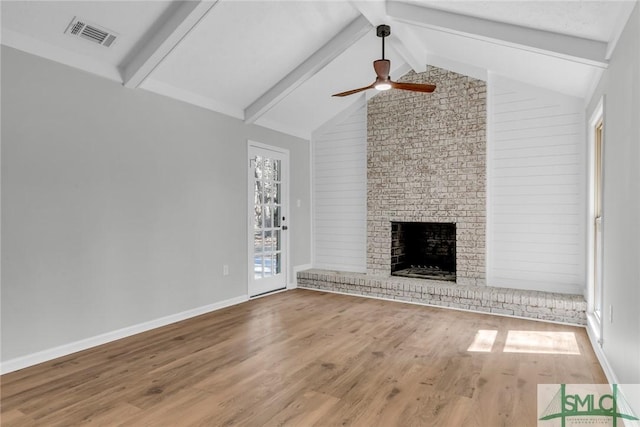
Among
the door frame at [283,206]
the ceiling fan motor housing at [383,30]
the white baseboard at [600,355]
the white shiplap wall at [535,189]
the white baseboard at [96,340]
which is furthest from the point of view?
the door frame at [283,206]

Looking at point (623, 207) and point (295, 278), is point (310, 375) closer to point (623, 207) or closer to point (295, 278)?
point (623, 207)

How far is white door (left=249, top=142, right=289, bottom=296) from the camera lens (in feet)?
17.4

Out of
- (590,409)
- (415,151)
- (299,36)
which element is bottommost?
(590,409)

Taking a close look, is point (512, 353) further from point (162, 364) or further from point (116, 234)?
point (116, 234)

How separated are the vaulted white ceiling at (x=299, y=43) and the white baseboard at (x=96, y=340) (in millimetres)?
2378

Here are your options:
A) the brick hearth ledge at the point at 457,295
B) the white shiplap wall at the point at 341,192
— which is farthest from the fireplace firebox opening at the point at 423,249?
the white shiplap wall at the point at 341,192

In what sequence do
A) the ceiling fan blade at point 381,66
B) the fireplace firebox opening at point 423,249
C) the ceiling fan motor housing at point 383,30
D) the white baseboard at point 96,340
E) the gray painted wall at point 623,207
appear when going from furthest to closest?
the fireplace firebox opening at point 423,249, the ceiling fan motor housing at point 383,30, the ceiling fan blade at point 381,66, the white baseboard at point 96,340, the gray painted wall at point 623,207

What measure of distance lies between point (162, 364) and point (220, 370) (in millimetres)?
502

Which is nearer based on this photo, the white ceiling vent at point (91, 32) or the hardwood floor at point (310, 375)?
the hardwood floor at point (310, 375)

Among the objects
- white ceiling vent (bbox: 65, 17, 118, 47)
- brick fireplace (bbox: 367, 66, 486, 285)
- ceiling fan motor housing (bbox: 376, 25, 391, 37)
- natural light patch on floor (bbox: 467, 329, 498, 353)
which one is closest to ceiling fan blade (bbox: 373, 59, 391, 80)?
ceiling fan motor housing (bbox: 376, 25, 391, 37)

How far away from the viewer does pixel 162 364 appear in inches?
119

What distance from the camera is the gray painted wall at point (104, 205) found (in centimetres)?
298

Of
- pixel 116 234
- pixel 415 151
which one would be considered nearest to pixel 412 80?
pixel 415 151

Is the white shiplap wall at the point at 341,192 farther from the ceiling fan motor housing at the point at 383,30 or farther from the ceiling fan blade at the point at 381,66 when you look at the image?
the ceiling fan blade at the point at 381,66
